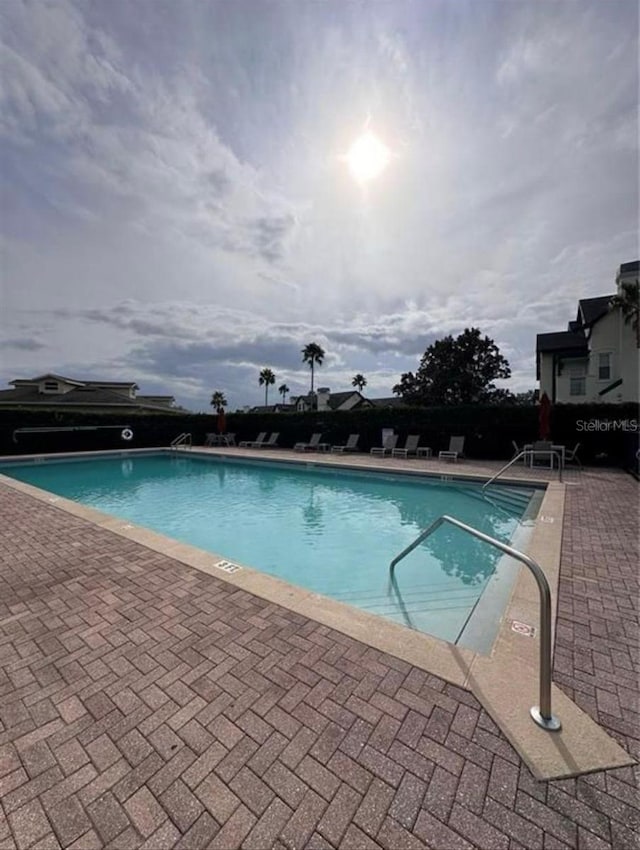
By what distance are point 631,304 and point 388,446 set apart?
46.1 ft

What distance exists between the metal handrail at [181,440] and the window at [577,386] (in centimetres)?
2418

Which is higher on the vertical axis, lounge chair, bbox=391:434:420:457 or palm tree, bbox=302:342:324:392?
palm tree, bbox=302:342:324:392

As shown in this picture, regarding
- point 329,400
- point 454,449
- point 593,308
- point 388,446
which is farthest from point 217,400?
point 454,449

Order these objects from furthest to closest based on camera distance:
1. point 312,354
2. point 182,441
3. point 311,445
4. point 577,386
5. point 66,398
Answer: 1. point 312,354
2. point 66,398
3. point 577,386
4. point 182,441
5. point 311,445

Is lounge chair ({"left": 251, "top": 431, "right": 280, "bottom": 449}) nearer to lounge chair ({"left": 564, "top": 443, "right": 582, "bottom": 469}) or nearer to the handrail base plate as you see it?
lounge chair ({"left": 564, "top": 443, "right": 582, "bottom": 469})

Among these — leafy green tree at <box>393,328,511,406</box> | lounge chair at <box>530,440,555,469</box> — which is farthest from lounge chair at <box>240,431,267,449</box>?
leafy green tree at <box>393,328,511,406</box>

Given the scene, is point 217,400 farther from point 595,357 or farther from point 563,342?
point 595,357

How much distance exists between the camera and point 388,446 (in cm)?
1677

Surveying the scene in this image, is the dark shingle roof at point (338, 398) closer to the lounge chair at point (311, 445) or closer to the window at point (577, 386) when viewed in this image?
the window at point (577, 386)

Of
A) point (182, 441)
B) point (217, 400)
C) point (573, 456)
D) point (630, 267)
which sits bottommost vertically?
point (573, 456)

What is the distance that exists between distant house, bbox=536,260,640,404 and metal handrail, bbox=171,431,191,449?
22.9 metres

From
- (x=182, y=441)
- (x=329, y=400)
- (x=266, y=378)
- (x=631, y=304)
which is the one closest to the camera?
(x=631, y=304)

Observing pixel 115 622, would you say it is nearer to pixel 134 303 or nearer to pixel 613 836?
pixel 613 836

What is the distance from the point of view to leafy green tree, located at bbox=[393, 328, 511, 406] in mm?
30531
